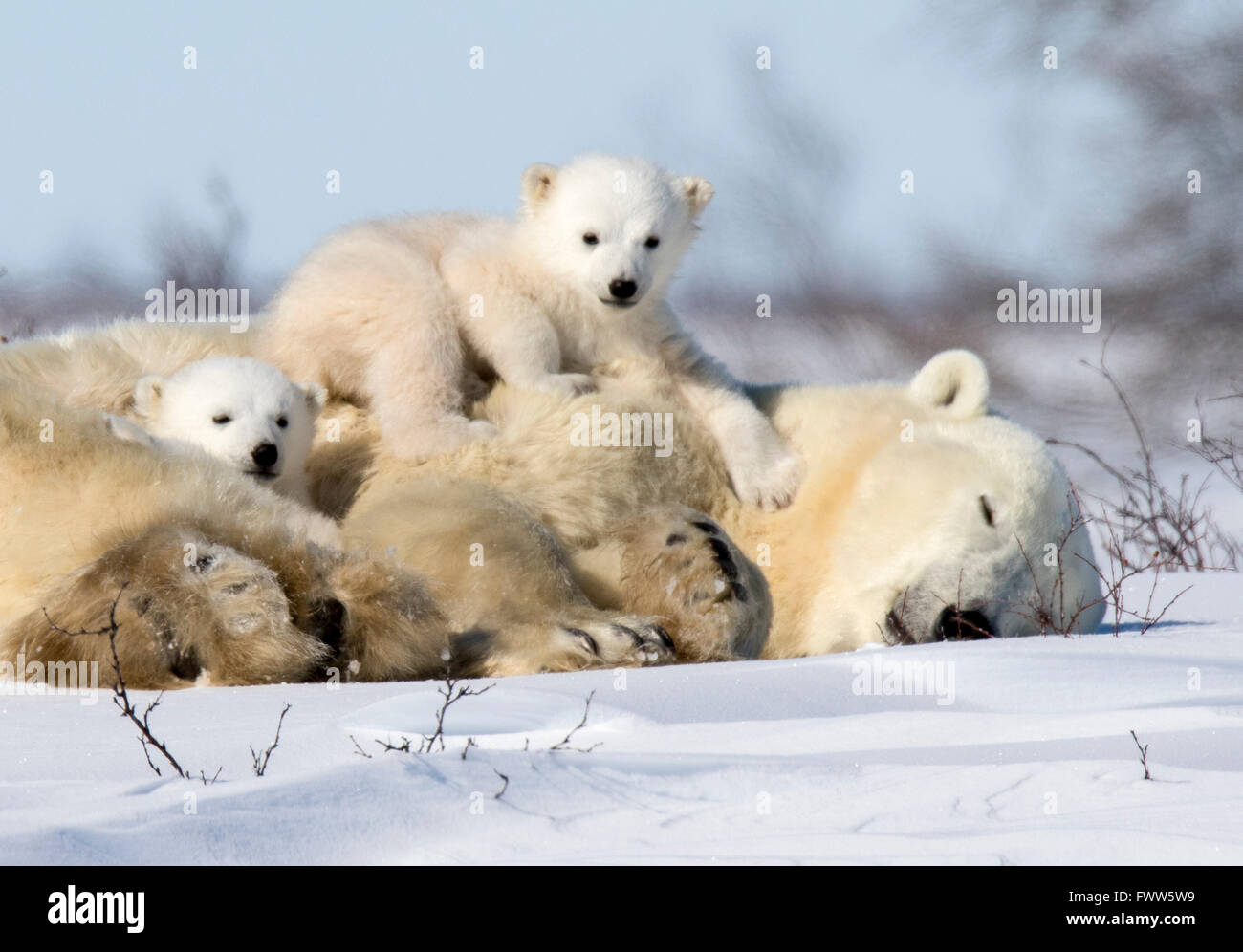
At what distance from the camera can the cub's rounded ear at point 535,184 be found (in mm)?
4645

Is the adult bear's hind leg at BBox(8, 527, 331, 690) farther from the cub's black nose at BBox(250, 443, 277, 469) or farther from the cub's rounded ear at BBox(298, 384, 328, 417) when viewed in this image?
the cub's rounded ear at BBox(298, 384, 328, 417)

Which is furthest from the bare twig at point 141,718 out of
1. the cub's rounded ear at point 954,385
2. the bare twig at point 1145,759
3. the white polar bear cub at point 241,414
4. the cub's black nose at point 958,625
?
the cub's rounded ear at point 954,385

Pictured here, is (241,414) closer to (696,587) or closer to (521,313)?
(521,313)

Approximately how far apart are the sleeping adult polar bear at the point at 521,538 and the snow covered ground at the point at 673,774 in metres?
0.27

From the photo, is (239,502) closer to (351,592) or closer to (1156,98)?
(351,592)

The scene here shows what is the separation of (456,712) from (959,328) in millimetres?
9768

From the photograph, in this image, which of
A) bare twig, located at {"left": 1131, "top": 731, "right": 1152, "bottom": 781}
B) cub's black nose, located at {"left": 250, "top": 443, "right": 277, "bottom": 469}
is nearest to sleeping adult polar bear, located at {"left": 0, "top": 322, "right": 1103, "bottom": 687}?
cub's black nose, located at {"left": 250, "top": 443, "right": 277, "bottom": 469}

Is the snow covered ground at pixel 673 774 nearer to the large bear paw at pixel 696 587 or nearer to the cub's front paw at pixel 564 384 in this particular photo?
the large bear paw at pixel 696 587

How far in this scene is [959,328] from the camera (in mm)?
11812

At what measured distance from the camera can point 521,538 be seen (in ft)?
12.5

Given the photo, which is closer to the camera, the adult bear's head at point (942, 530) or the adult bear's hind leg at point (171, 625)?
the adult bear's hind leg at point (171, 625)

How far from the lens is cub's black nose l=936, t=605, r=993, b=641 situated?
13.4 ft

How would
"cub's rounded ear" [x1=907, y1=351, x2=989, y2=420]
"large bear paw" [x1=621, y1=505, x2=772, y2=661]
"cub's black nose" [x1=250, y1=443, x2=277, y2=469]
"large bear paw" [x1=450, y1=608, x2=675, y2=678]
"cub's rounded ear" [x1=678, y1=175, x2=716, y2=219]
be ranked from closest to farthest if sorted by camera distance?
"large bear paw" [x1=450, y1=608, x2=675, y2=678] → "large bear paw" [x1=621, y1=505, x2=772, y2=661] → "cub's black nose" [x1=250, y1=443, x2=277, y2=469] → "cub's rounded ear" [x1=907, y1=351, x2=989, y2=420] → "cub's rounded ear" [x1=678, y1=175, x2=716, y2=219]

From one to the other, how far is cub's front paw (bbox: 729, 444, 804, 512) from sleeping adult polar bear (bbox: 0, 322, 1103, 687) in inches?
1.3
